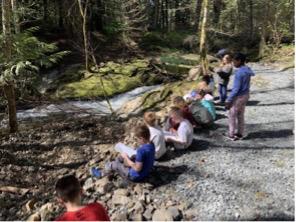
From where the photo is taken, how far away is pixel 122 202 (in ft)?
19.1

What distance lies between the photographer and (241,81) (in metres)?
7.25

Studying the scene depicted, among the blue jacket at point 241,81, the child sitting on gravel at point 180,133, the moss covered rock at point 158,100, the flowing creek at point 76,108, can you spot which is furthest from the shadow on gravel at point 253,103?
the flowing creek at point 76,108

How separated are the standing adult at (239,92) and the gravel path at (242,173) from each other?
522 mm

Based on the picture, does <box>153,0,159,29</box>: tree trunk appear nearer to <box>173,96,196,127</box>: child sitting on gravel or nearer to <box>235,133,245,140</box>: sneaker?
<box>173,96,196,127</box>: child sitting on gravel

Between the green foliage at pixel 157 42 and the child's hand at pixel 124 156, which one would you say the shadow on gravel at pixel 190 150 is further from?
the green foliage at pixel 157 42

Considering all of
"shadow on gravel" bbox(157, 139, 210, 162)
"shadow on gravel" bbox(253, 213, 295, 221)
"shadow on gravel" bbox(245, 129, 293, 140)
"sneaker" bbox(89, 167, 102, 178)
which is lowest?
"sneaker" bbox(89, 167, 102, 178)

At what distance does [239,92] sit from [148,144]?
7.68 ft

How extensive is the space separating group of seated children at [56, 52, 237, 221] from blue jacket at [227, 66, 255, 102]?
1.04 meters

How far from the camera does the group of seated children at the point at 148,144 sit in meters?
3.47

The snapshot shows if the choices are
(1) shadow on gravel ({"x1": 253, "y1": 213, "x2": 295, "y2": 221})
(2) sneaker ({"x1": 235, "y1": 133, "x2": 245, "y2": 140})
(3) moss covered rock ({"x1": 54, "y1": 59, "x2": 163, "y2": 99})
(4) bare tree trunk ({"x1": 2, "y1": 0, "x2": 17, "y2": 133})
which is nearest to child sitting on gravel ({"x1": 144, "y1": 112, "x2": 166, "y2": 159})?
(2) sneaker ({"x1": 235, "y1": 133, "x2": 245, "y2": 140})

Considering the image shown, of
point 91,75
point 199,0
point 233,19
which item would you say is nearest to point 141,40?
point 199,0

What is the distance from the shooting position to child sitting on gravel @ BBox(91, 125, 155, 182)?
582 centimetres

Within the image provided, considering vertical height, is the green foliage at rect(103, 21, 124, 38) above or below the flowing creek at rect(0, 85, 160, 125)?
above

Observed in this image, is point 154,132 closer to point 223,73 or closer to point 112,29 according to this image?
point 223,73
